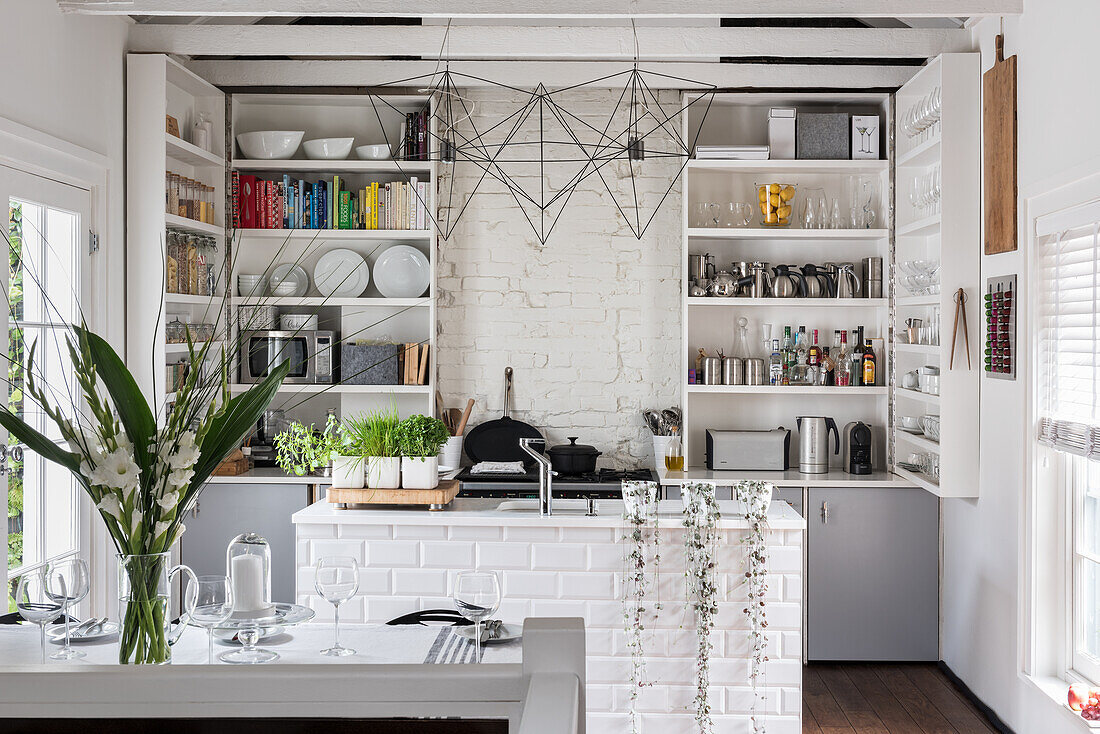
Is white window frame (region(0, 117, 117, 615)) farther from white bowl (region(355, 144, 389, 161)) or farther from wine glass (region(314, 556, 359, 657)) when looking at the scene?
wine glass (region(314, 556, 359, 657))

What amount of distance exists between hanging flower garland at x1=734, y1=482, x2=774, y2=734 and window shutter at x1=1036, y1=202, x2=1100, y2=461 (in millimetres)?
1043

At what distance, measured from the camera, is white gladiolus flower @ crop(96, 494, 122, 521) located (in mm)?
1766

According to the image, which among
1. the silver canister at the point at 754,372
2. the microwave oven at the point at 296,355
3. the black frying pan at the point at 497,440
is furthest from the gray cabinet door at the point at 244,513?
the silver canister at the point at 754,372

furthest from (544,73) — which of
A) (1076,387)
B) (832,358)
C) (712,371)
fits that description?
(1076,387)

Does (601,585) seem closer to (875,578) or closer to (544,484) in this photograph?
(544,484)

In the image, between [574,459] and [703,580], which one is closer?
[703,580]

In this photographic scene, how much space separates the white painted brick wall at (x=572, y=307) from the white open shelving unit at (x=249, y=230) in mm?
267

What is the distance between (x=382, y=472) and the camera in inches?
137

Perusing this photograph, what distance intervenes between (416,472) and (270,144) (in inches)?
96.0

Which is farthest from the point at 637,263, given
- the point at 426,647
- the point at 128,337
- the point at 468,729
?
the point at 468,729

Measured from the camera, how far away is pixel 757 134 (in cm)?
530

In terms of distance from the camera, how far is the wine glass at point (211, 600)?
196cm

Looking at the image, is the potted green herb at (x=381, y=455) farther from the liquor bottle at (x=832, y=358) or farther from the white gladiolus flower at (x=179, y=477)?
the liquor bottle at (x=832, y=358)

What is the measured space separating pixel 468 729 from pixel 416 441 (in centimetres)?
210
